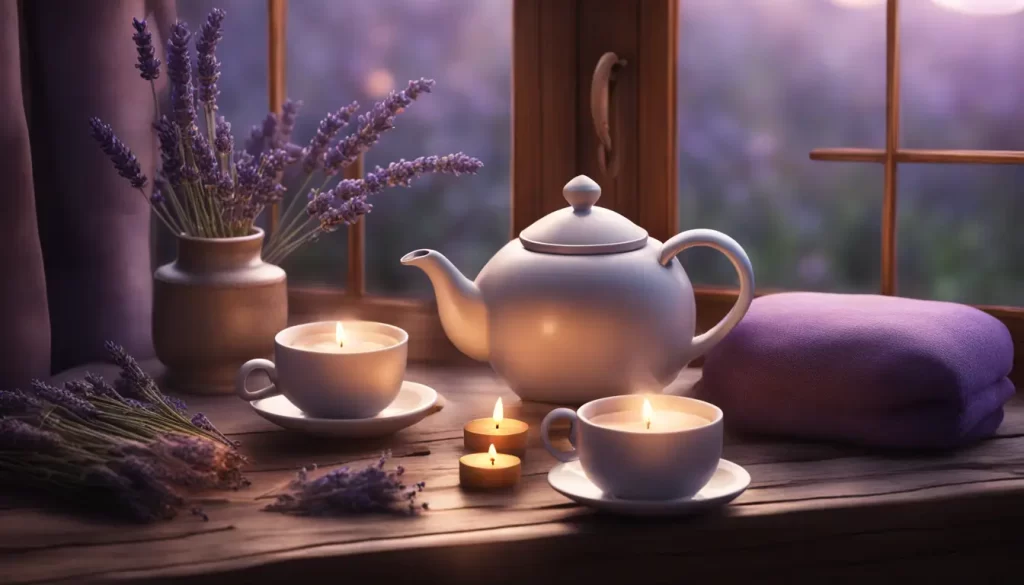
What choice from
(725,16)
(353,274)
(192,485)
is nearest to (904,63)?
(725,16)

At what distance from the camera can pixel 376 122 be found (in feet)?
5.31

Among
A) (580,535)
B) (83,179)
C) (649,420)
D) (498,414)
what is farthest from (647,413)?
(83,179)

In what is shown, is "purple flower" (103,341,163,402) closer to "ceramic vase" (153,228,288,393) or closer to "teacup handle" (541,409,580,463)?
"ceramic vase" (153,228,288,393)

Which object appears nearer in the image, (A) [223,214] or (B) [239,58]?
(A) [223,214]

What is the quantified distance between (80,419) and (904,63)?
1.08 meters

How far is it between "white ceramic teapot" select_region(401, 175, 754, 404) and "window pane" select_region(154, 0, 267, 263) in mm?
506

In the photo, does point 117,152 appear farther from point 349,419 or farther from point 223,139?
point 349,419

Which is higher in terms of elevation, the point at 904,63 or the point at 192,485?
the point at 904,63

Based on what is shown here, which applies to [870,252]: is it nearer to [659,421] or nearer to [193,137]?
[659,421]

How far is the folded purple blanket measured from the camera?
55.5 inches

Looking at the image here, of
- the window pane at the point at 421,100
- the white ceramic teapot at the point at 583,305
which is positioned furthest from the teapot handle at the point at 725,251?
the window pane at the point at 421,100

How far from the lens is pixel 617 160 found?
5.83 ft

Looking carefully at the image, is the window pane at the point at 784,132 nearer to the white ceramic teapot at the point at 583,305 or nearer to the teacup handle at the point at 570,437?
the white ceramic teapot at the point at 583,305

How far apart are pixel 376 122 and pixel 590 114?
0.33m
